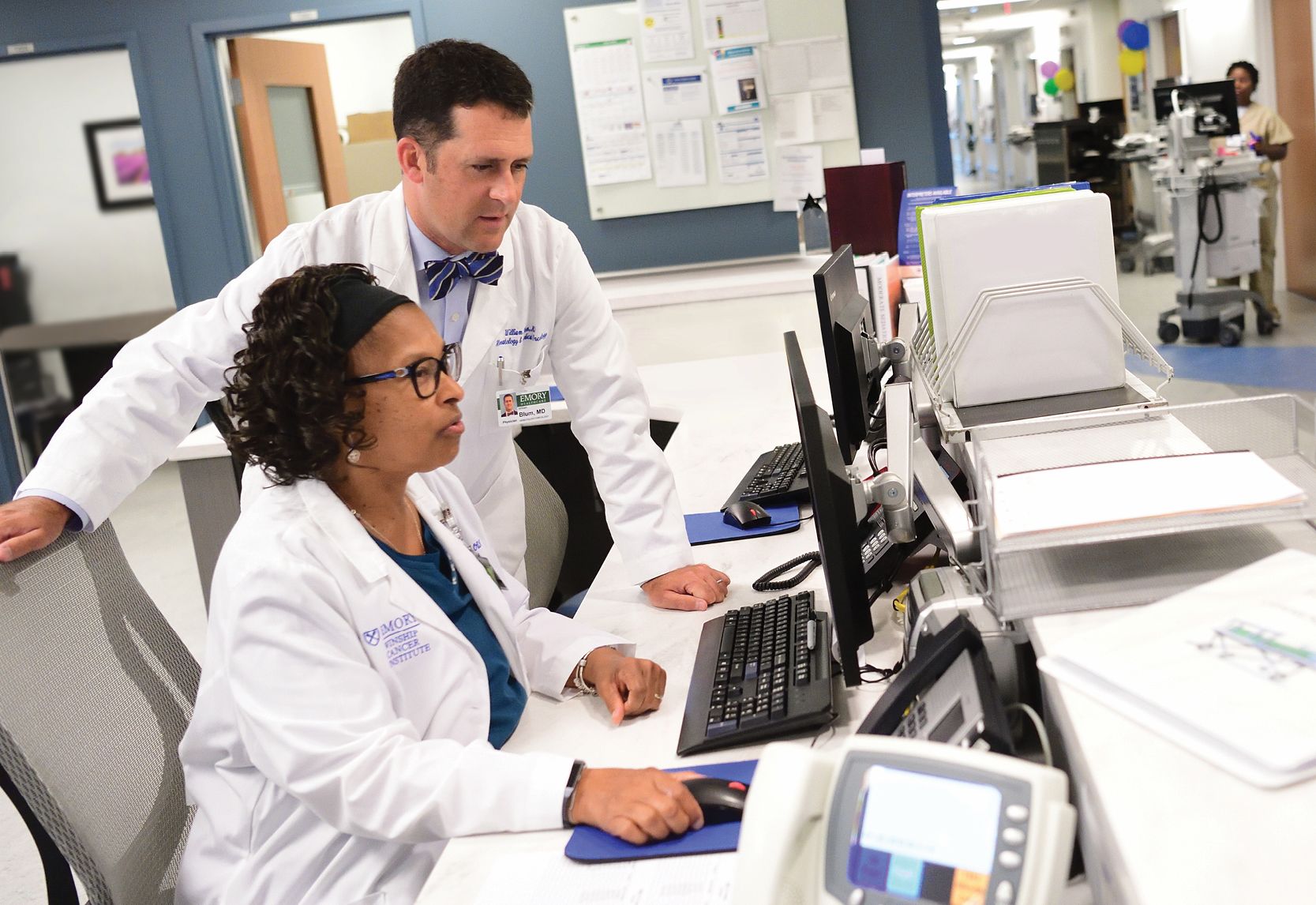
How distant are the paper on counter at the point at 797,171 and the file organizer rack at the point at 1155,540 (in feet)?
13.9

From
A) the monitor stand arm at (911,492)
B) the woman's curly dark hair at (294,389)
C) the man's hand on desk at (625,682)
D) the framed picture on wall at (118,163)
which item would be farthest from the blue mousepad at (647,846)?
the framed picture on wall at (118,163)

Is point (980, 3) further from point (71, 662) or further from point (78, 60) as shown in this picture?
point (71, 662)

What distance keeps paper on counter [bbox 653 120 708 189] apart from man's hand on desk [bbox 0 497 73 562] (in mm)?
4337

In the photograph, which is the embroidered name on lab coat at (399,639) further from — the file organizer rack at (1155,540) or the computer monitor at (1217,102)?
the computer monitor at (1217,102)

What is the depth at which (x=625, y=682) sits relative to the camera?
146 cm

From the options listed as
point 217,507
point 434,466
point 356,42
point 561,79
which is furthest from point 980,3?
point 434,466

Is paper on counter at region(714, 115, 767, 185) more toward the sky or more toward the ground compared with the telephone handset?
more toward the sky

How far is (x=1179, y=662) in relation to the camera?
92 cm

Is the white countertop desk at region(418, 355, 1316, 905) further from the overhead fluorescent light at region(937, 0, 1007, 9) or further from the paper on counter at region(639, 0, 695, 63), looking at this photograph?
the overhead fluorescent light at region(937, 0, 1007, 9)

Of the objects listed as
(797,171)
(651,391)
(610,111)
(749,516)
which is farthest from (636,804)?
(610,111)

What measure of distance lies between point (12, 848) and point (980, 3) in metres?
12.2

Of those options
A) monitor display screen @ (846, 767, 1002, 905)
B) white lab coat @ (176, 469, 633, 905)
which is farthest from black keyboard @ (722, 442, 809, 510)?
monitor display screen @ (846, 767, 1002, 905)

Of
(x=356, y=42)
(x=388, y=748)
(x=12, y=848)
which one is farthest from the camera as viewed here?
(x=356, y=42)

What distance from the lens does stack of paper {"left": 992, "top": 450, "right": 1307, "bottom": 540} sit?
3.50 feet
